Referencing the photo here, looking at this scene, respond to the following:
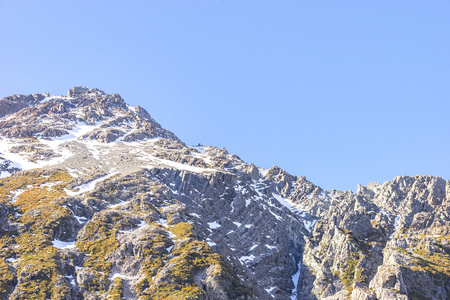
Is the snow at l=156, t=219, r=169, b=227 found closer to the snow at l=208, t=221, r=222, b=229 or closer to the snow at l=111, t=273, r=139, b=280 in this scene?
the snow at l=208, t=221, r=222, b=229

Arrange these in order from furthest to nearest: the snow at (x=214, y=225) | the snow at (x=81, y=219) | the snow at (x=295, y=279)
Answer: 1. the snow at (x=214, y=225)
2. the snow at (x=295, y=279)
3. the snow at (x=81, y=219)

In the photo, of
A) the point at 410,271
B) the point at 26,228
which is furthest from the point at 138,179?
the point at 410,271

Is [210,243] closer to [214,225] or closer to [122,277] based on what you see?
[214,225]

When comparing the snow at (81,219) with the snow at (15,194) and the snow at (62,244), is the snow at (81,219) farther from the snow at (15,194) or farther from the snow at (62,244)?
the snow at (15,194)

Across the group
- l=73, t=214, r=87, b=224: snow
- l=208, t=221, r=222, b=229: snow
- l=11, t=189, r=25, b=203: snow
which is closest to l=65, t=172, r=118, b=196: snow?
l=11, t=189, r=25, b=203: snow

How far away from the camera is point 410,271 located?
323 ft

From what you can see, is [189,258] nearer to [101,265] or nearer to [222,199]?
[101,265]

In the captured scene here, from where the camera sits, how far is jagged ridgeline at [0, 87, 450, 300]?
9319cm

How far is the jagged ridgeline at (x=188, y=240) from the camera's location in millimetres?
93188

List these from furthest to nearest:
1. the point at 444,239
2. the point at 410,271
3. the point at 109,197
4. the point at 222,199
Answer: the point at 222,199, the point at 109,197, the point at 444,239, the point at 410,271

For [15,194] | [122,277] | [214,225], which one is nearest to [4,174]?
[15,194]

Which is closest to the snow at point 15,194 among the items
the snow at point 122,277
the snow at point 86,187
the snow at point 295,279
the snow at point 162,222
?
the snow at point 86,187

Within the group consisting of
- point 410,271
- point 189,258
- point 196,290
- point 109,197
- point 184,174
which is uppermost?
point 184,174

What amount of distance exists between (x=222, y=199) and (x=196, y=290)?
8559 centimetres
